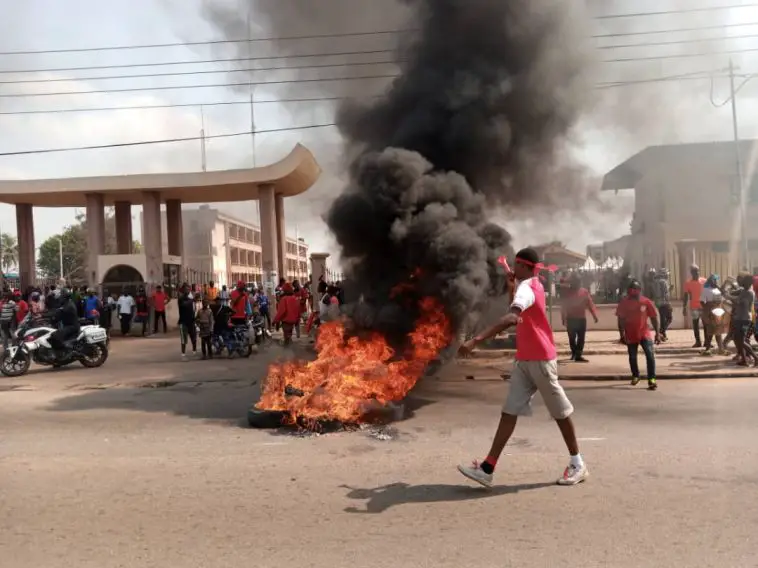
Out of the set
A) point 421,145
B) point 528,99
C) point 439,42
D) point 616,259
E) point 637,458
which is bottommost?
point 637,458

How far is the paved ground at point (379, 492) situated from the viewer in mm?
3426

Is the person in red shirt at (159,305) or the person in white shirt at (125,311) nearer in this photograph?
the person in red shirt at (159,305)

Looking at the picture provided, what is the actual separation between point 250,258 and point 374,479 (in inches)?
2534

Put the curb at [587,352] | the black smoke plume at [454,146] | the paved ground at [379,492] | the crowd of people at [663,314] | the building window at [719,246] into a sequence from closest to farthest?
the paved ground at [379,492] < the black smoke plume at [454,146] < the crowd of people at [663,314] < the curb at [587,352] < the building window at [719,246]

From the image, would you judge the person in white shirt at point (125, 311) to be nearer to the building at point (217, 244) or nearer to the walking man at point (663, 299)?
the walking man at point (663, 299)

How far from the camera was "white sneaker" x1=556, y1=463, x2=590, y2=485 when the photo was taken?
441 centimetres

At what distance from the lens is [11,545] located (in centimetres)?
363

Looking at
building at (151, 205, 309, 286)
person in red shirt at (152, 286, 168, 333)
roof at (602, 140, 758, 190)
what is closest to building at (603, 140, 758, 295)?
roof at (602, 140, 758, 190)

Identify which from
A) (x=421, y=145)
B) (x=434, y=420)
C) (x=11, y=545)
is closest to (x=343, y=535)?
(x=11, y=545)

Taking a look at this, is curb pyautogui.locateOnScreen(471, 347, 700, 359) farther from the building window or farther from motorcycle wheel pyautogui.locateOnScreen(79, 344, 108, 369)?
motorcycle wheel pyautogui.locateOnScreen(79, 344, 108, 369)

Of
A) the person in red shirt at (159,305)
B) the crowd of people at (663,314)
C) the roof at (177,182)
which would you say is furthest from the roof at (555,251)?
the person in red shirt at (159,305)

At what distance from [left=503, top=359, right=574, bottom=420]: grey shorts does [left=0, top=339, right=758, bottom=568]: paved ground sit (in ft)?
1.76

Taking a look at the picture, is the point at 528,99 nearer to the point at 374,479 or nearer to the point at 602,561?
the point at 374,479

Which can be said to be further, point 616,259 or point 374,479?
point 616,259
